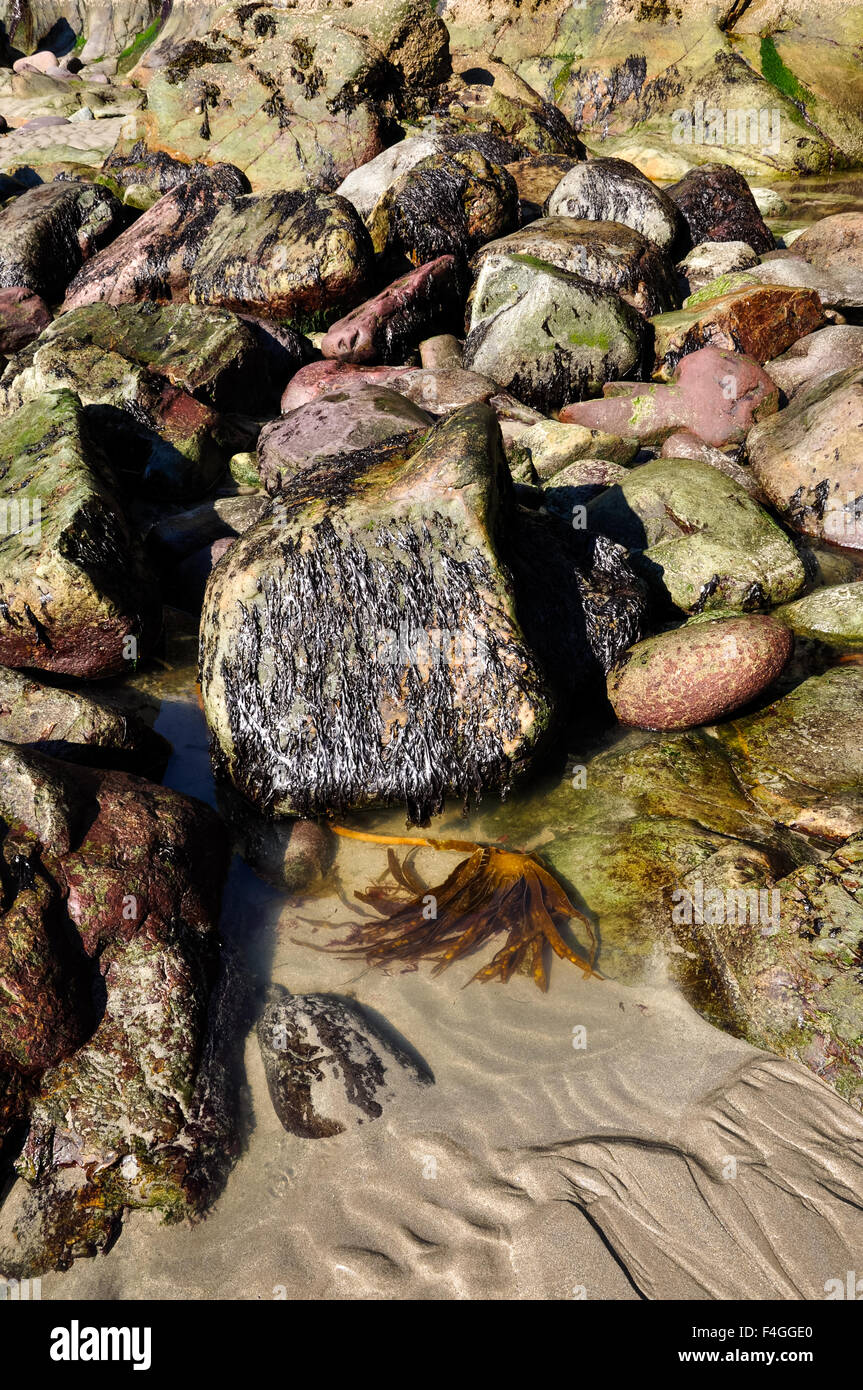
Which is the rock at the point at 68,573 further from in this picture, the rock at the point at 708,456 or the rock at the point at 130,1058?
the rock at the point at 708,456

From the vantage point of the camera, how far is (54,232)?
11.1m

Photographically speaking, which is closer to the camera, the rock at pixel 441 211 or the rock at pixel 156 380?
the rock at pixel 156 380

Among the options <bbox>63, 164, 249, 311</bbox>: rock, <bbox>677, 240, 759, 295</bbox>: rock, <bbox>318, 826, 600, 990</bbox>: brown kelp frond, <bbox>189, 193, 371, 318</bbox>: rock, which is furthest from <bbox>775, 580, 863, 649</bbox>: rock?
<bbox>63, 164, 249, 311</bbox>: rock

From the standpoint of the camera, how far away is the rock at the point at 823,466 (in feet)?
21.9

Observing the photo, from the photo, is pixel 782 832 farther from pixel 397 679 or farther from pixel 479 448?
pixel 479 448

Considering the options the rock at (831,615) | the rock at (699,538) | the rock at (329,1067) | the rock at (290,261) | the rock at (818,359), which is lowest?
the rock at (329,1067)

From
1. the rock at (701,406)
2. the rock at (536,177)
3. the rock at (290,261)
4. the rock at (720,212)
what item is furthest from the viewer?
the rock at (536,177)

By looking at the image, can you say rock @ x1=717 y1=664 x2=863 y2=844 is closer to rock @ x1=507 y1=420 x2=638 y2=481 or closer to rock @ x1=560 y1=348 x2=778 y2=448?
rock @ x1=507 y1=420 x2=638 y2=481

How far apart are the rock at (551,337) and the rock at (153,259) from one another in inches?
153

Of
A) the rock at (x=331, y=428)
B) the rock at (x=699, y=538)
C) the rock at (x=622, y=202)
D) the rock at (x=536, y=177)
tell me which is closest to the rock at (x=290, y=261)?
the rock at (x=331, y=428)

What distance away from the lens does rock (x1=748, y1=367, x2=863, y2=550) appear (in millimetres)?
6680

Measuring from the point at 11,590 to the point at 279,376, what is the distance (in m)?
4.35

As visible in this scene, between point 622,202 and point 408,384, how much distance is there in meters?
4.81
